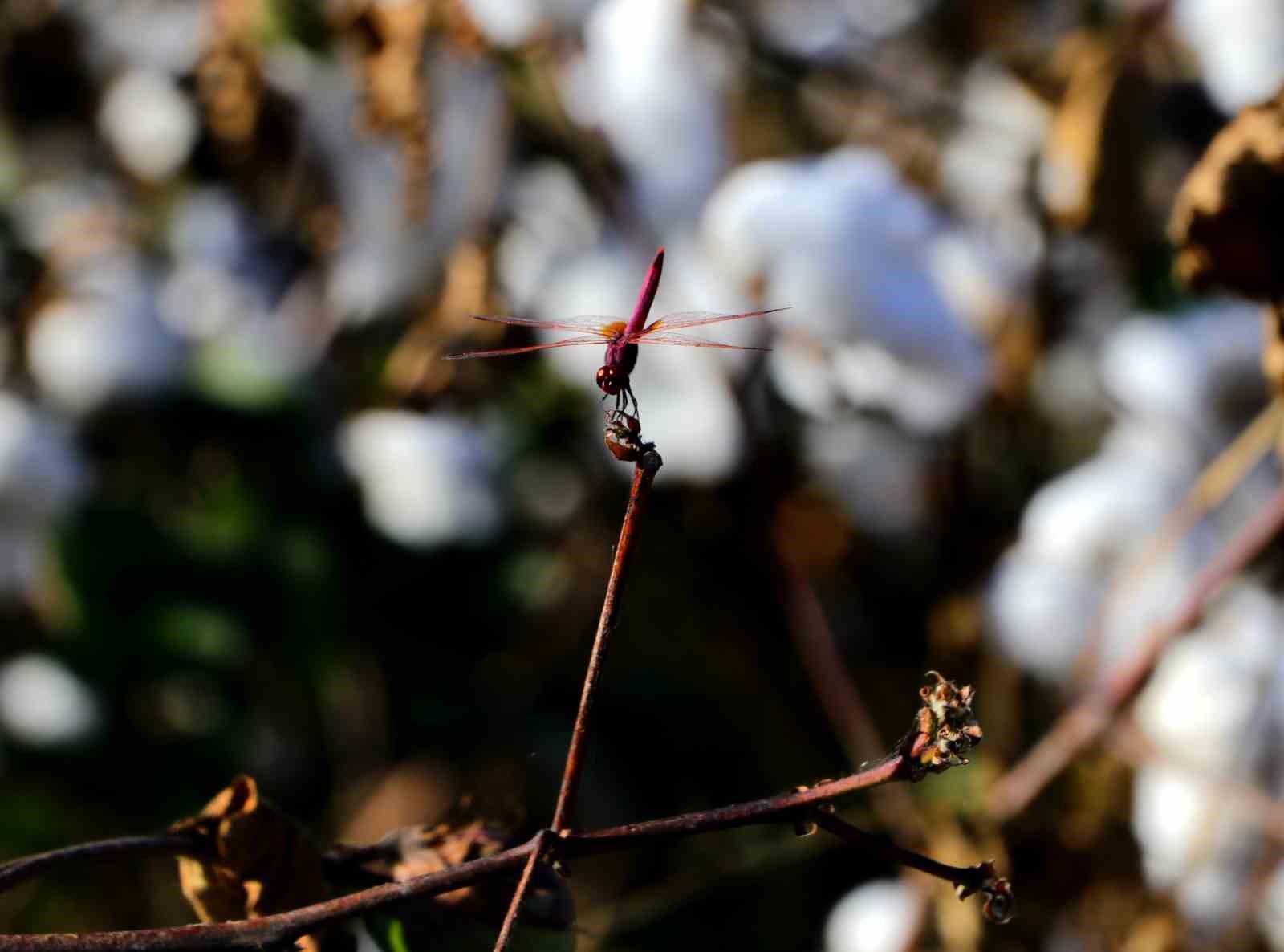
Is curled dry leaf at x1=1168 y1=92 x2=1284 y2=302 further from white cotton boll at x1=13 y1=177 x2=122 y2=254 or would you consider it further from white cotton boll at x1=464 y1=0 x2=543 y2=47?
white cotton boll at x1=13 y1=177 x2=122 y2=254

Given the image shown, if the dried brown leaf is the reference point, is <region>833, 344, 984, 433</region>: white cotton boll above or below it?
above

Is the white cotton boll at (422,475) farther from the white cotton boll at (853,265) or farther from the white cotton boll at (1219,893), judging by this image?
the white cotton boll at (1219,893)

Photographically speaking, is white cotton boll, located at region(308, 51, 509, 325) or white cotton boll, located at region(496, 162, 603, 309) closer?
white cotton boll, located at region(308, 51, 509, 325)

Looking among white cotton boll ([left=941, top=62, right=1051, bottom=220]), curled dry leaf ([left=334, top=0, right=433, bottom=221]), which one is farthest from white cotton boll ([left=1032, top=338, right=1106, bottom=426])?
curled dry leaf ([left=334, top=0, right=433, bottom=221])

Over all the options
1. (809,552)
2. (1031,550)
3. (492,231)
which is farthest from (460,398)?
(1031,550)

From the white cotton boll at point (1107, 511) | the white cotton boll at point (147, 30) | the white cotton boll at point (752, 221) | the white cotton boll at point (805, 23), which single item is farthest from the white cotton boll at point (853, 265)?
the white cotton boll at point (147, 30)

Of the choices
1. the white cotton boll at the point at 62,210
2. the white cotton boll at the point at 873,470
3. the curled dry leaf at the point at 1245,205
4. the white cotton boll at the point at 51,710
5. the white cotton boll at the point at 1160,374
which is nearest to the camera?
the curled dry leaf at the point at 1245,205
